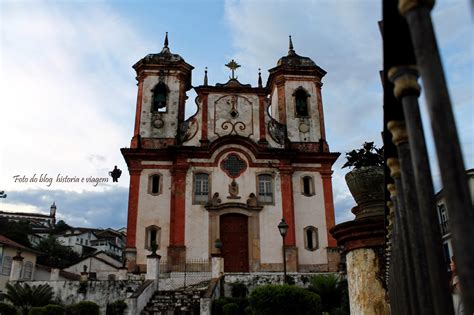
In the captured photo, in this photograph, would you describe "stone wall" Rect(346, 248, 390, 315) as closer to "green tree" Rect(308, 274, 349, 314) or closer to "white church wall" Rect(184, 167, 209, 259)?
"green tree" Rect(308, 274, 349, 314)

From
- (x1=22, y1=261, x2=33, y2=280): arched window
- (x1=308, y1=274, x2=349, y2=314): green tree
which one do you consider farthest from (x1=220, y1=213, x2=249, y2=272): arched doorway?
(x1=22, y1=261, x2=33, y2=280): arched window

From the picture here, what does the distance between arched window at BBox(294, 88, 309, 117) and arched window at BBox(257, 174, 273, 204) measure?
4972mm

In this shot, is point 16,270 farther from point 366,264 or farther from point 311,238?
point 366,264

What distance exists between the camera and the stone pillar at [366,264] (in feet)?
19.8

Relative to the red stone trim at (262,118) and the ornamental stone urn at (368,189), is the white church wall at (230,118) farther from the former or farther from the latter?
the ornamental stone urn at (368,189)

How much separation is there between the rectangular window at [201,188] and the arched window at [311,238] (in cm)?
540

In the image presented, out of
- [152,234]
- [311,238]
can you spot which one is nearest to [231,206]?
[152,234]

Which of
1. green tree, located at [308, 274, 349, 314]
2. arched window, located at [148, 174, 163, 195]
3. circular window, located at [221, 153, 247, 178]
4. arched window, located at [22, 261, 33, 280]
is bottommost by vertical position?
green tree, located at [308, 274, 349, 314]

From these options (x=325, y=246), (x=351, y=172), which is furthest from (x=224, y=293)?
(x=351, y=172)

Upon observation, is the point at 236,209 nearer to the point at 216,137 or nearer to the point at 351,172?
the point at 216,137

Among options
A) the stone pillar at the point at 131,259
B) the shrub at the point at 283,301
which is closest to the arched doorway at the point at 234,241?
the stone pillar at the point at 131,259

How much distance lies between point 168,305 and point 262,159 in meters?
10.3

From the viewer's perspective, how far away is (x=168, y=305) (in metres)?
17.0

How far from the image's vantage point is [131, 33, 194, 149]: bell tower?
25.7 meters
